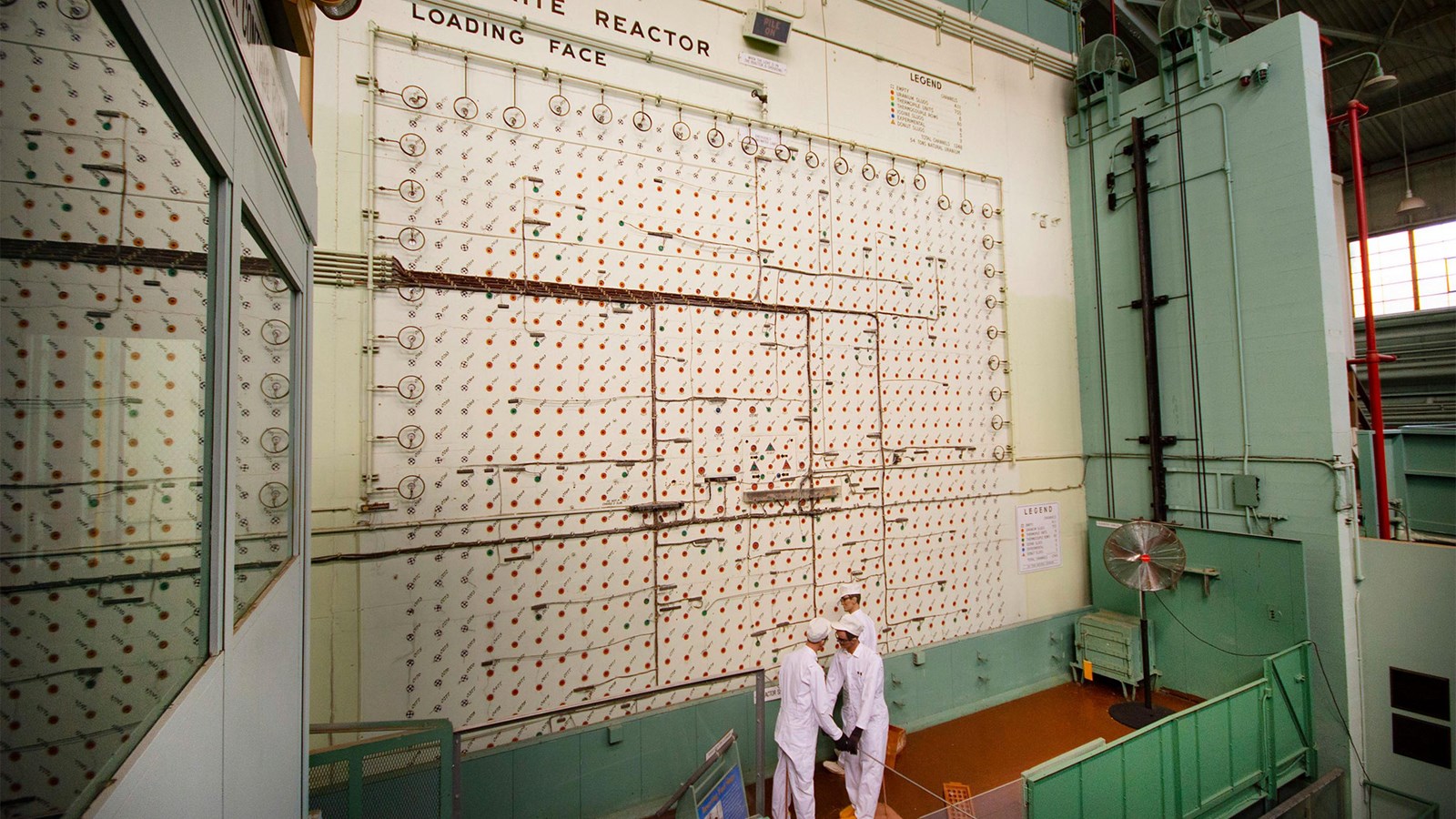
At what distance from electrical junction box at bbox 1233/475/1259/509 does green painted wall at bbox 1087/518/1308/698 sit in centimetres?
39

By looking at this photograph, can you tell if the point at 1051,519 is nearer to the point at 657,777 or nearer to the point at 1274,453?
the point at 1274,453

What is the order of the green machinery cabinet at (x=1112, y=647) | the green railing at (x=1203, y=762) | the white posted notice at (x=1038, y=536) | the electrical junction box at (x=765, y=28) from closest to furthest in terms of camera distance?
the green railing at (x=1203, y=762), the electrical junction box at (x=765, y=28), the green machinery cabinet at (x=1112, y=647), the white posted notice at (x=1038, y=536)

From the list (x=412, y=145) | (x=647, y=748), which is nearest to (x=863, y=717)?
(x=647, y=748)

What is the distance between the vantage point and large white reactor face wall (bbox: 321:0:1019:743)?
430cm

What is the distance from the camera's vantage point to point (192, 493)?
1.12m

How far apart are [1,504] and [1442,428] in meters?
10.5

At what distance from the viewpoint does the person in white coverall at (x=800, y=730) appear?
15.1ft

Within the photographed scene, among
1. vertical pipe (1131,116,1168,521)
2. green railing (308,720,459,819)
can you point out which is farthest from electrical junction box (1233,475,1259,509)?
green railing (308,720,459,819)

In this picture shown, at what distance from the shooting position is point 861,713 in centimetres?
486

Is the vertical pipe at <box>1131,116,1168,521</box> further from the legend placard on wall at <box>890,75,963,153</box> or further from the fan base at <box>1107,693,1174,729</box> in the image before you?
the legend placard on wall at <box>890,75,963,153</box>

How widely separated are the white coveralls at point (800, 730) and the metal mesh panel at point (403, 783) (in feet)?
8.02

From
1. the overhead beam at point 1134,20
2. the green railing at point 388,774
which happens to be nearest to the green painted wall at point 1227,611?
the overhead beam at point 1134,20

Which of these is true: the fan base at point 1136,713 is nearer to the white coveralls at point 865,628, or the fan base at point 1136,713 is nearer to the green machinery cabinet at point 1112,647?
the green machinery cabinet at point 1112,647

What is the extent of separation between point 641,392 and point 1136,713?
19.2ft
